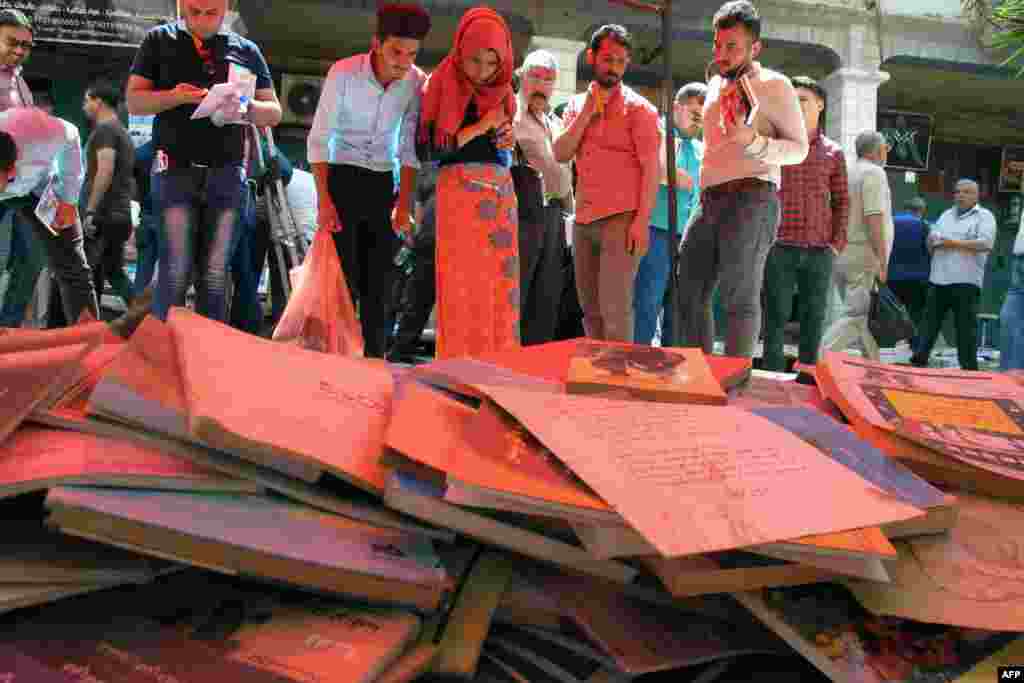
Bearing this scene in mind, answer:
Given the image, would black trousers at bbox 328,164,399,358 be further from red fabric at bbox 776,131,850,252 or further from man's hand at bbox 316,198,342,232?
red fabric at bbox 776,131,850,252

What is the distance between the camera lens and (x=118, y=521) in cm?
69

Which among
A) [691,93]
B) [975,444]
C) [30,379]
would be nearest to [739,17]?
[691,93]

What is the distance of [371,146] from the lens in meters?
2.68

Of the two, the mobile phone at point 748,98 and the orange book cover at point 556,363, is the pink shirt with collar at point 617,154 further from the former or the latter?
the orange book cover at point 556,363

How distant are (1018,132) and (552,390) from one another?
1334cm

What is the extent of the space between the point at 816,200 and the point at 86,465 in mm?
3338

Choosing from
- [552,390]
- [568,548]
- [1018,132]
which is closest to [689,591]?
[568,548]

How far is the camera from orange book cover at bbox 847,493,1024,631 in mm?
764

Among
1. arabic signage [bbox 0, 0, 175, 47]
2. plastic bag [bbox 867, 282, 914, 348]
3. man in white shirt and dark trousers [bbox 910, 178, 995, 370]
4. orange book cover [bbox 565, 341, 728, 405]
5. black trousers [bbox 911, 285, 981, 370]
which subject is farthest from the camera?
arabic signage [bbox 0, 0, 175, 47]

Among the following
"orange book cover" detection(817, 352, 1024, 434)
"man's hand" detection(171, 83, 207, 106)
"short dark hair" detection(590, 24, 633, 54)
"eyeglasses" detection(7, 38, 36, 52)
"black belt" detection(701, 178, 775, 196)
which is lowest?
"orange book cover" detection(817, 352, 1024, 434)

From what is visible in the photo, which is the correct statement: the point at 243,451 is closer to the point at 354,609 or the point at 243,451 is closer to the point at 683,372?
the point at 354,609

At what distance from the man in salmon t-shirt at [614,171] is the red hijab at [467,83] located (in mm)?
476

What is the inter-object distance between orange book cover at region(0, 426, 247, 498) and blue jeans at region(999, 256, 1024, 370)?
13.3 feet

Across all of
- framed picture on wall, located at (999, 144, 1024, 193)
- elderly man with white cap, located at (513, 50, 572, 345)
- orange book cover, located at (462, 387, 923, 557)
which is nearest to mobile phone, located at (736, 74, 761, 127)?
elderly man with white cap, located at (513, 50, 572, 345)
